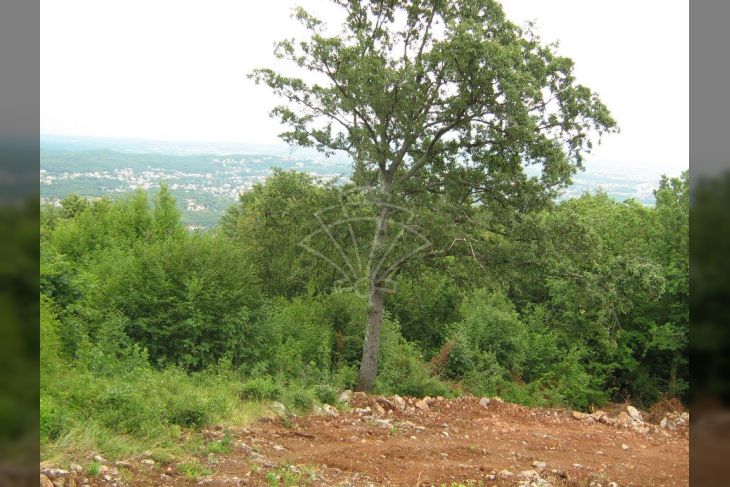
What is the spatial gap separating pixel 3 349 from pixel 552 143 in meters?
12.1

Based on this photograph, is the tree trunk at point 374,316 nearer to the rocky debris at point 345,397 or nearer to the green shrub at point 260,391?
the rocky debris at point 345,397

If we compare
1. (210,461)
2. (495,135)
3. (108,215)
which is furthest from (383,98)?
(108,215)

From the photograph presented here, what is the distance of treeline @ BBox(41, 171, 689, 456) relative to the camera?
10852 millimetres

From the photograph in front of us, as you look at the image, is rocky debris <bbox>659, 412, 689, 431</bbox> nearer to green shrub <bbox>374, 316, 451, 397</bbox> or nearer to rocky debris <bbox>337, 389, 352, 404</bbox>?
green shrub <bbox>374, 316, 451, 397</bbox>

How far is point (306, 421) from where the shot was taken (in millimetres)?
10125

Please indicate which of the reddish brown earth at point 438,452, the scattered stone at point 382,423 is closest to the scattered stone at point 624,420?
the reddish brown earth at point 438,452

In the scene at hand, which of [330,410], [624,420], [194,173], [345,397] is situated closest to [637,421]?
[624,420]

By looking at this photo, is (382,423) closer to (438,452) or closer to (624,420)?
(438,452)

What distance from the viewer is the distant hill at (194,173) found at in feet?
85.8

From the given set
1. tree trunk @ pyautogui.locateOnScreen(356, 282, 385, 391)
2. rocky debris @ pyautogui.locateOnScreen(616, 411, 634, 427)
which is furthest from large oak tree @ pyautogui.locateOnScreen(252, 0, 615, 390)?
rocky debris @ pyautogui.locateOnScreen(616, 411, 634, 427)

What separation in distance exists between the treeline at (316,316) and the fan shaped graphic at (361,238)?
0.22 meters

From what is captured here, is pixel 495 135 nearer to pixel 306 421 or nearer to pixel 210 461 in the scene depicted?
pixel 306 421

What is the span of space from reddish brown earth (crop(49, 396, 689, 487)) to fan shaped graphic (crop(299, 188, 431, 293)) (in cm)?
340

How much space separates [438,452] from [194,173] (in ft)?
110
